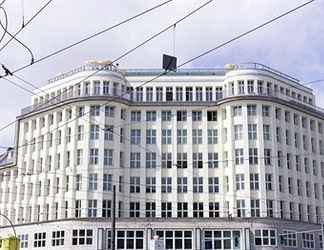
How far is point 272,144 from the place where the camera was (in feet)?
214

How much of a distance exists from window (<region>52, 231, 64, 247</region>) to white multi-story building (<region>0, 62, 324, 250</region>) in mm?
117

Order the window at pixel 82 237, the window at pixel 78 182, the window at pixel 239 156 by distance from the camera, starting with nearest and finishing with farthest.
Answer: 1. the window at pixel 82 237
2. the window at pixel 78 182
3. the window at pixel 239 156

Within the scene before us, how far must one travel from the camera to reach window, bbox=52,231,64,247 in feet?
207

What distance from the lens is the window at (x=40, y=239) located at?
65062mm

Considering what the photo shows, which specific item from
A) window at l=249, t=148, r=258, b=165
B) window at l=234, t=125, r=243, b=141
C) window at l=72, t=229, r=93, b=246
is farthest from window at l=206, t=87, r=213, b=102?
window at l=72, t=229, r=93, b=246

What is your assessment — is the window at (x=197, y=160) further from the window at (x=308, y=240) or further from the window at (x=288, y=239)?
the window at (x=308, y=240)

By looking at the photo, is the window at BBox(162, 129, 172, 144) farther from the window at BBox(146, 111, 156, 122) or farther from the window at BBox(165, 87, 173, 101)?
the window at BBox(165, 87, 173, 101)

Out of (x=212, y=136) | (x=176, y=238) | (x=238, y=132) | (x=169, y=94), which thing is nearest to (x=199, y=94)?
(x=169, y=94)

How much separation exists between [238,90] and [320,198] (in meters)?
16.9

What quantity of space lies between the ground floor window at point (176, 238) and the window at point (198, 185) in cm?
524

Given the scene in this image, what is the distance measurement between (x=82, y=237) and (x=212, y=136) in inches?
748

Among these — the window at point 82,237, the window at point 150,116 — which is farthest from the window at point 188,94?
the window at point 82,237

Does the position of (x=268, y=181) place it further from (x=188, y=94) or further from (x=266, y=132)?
(x=188, y=94)

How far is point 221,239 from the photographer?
206 feet
